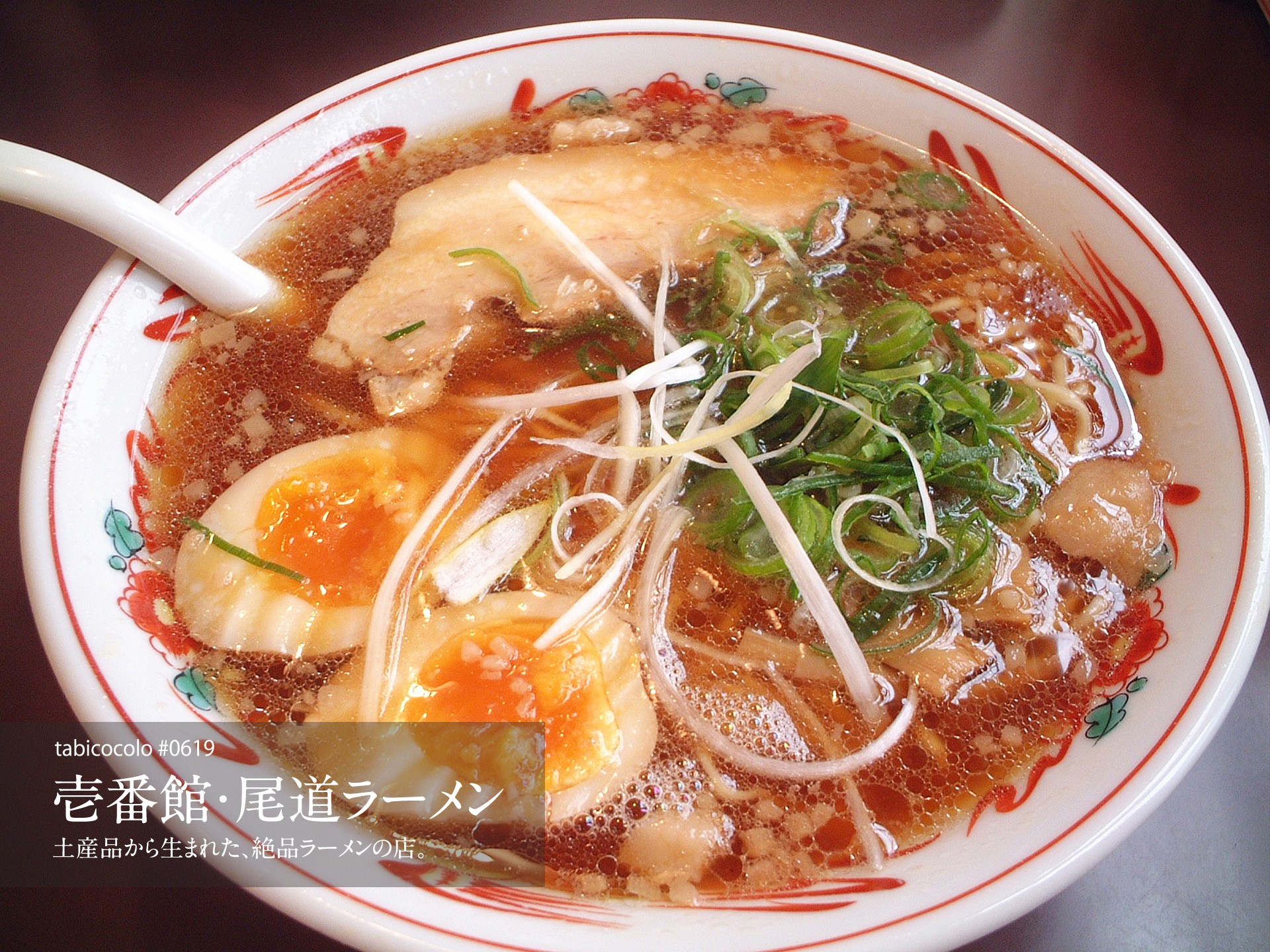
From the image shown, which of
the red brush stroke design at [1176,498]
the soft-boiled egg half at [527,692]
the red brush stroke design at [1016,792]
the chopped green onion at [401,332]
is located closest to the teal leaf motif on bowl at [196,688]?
the soft-boiled egg half at [527,692]

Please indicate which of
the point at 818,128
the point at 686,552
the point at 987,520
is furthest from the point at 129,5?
the point at 987,520

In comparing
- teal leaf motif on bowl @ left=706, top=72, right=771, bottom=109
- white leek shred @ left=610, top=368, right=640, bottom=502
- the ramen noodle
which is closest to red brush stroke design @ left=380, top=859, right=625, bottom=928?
the ramen noodle

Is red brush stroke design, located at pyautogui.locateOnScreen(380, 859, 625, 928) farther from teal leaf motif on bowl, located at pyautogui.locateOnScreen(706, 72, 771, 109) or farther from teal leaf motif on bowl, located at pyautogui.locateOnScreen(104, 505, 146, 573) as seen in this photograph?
teal leaf motif on bowl, located at pyautogui.locateOnScreen(706, 72, 771, 109)

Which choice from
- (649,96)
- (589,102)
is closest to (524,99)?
(589,102)

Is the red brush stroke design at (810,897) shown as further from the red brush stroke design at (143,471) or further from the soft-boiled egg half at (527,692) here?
the red brush stroke design at (143,471)

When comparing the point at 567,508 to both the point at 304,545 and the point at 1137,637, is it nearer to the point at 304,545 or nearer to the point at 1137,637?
the point at 304,545

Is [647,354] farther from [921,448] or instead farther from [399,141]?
[399,141]
